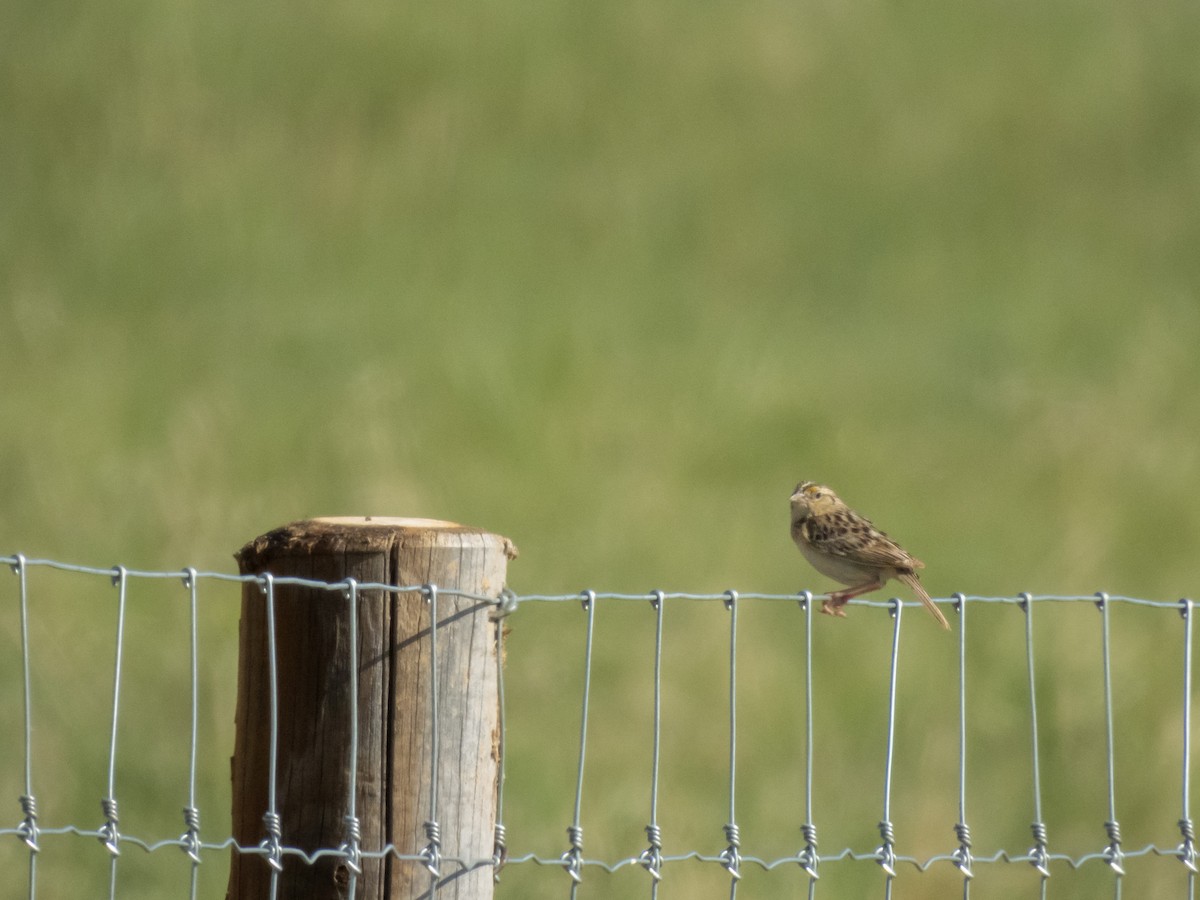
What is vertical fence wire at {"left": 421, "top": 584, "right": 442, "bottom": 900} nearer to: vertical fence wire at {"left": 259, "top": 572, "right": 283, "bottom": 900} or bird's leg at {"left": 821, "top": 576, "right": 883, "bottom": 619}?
vertical fence wire at {"left": 259, "top": 572, "right": 283, "bottom": 900}

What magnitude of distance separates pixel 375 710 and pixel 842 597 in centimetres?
280

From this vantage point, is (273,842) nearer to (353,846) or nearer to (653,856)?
(353,846)

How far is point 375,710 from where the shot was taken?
12.6 feet

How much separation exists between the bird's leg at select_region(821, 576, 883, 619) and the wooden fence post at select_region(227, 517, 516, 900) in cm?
189

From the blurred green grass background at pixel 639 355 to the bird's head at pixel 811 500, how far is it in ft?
9.48

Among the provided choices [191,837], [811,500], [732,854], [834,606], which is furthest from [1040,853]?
[811,500]

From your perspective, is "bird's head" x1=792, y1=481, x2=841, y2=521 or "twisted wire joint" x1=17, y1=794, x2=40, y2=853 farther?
"bird's head" x1=792, y1=481, x2=841, y2=521

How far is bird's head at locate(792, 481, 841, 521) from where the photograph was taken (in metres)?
8.01

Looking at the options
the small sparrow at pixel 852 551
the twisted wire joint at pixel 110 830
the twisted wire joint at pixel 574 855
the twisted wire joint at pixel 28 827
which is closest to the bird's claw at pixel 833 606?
the small sparrow at pixel 852 551

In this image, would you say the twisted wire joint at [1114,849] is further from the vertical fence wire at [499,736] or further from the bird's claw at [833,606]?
the vertical fence wire at [499,736]

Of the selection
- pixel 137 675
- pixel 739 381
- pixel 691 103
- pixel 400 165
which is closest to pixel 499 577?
pixel 137 675

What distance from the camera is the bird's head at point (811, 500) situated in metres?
8.01

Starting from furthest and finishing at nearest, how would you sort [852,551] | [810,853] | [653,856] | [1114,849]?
1. [852,551]
2. [1114,849]
3. [810,853]
4. [653,856]

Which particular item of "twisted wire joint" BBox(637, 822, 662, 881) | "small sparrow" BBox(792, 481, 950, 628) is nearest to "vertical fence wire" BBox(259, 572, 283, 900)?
"twisted wire joint" BBox(637, 822, 662, 881)
